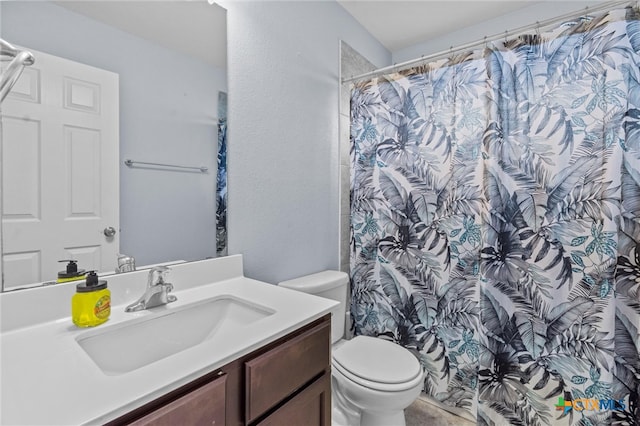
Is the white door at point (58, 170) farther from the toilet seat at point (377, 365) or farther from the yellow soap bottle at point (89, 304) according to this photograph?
the toilet seat at point (377, 365)

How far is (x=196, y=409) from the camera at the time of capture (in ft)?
2.11

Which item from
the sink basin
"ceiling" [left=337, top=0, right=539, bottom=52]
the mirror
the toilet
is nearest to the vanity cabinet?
the sink basin

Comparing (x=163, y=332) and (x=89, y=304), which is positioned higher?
(x=89, y=304)

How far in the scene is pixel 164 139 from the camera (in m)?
1.14

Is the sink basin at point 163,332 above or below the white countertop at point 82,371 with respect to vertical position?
below

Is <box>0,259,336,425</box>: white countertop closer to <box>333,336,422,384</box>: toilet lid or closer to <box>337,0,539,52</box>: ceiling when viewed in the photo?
<box>333,336,422,384</box>: toilet lid

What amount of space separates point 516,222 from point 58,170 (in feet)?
5.92

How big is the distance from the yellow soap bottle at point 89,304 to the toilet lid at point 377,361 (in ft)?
3.33

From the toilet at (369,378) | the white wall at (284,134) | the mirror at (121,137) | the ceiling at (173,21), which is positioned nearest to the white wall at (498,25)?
the white wall at (284,134)

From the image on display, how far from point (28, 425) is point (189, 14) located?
135 centimetres

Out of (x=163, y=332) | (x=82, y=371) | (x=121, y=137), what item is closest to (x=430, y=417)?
(x=163, y=332)

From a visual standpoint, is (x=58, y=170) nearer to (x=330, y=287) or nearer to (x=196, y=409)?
(x=196, y=409)

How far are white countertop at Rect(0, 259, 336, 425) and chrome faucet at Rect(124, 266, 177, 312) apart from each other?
3 cm

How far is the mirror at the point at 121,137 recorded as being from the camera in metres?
0.85
